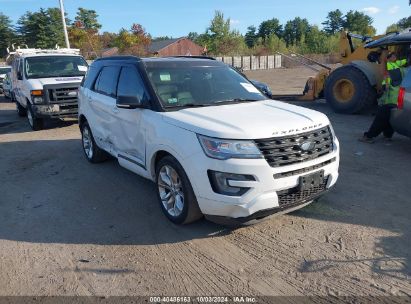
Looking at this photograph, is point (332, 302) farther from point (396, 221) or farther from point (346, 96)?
point (346, 96)

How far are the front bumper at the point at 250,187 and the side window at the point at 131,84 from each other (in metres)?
1.40

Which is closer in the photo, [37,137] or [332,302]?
[332,302]

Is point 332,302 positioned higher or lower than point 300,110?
lower

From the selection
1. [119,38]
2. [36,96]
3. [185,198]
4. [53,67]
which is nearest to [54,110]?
[36,96]

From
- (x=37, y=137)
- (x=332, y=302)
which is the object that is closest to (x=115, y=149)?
(x=332, y=302)

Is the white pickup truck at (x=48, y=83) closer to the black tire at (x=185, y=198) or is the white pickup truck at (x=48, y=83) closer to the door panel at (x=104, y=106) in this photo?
the door panel at (x=104, y=106)

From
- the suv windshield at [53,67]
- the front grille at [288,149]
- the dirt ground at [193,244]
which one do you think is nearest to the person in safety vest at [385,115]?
the dirt ground at [193,244]

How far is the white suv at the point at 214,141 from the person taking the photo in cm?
349

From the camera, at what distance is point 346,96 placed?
10648 millimetres

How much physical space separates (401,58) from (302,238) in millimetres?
7286

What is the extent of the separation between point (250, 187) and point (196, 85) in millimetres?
1851

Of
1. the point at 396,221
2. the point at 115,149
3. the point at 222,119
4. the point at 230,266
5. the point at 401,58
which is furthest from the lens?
the point at 401,58

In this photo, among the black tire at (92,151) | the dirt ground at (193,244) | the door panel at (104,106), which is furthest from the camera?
the black tire at (92,151)

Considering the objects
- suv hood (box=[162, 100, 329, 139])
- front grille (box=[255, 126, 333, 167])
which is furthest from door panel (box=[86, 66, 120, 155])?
front grille (box=[255, 126, 333, 167])
